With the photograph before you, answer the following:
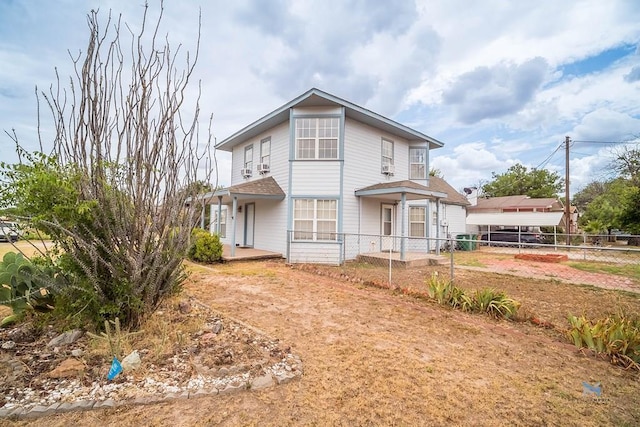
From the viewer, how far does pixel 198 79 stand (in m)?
4.13

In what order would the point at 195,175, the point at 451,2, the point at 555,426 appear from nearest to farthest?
1. the point at 555,426
2. the point at 195,175
3. the point at 451,2

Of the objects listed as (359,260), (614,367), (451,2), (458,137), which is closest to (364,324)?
(614,367)

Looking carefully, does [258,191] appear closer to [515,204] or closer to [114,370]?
[114,370]

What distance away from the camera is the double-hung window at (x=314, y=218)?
11422 millimetres

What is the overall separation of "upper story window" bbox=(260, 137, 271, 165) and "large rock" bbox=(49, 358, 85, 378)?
11.2m

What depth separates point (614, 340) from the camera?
3635 millimetres

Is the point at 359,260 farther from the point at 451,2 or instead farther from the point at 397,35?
the point at 451,2

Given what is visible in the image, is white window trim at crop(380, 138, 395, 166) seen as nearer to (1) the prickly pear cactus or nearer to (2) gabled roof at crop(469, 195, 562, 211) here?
(1) the prickly pear cactus

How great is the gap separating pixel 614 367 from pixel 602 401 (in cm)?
111

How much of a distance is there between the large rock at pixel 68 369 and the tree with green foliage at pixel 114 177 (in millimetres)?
631

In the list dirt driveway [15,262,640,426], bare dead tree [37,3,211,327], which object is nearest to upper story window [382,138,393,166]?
dirt driveway [15,262,640,426]

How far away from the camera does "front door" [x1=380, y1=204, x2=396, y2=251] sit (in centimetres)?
1321

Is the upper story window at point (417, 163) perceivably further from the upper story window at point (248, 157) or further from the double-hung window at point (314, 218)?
the upper story window at point (248, 157)

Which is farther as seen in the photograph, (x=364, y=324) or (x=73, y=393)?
(x=364, y=324)
